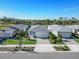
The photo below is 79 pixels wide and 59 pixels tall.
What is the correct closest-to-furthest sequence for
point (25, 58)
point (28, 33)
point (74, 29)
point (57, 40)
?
point (25, 58), point (57, 40), point (28, 33), point (74, 29)

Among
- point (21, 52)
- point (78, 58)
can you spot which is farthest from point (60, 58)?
point (21, 52)

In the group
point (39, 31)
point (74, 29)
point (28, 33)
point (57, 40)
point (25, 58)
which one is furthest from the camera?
point (74, 29)

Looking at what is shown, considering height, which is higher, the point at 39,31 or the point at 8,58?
the point at 39,31

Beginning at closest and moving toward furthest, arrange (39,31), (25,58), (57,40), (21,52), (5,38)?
(25,58)
(21,52)
(57,40)
(5,38)
(39,31)

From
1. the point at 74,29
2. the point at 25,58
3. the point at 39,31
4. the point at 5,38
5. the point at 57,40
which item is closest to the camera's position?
the point at 25,58

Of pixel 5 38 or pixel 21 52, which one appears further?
pixel 5 38

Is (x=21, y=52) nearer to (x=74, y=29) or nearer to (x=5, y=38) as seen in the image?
(x=5, y=38)

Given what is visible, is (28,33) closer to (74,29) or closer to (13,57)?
(74,29)

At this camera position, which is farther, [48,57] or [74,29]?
[74,29]

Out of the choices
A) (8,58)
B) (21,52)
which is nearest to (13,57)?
(8,58)
